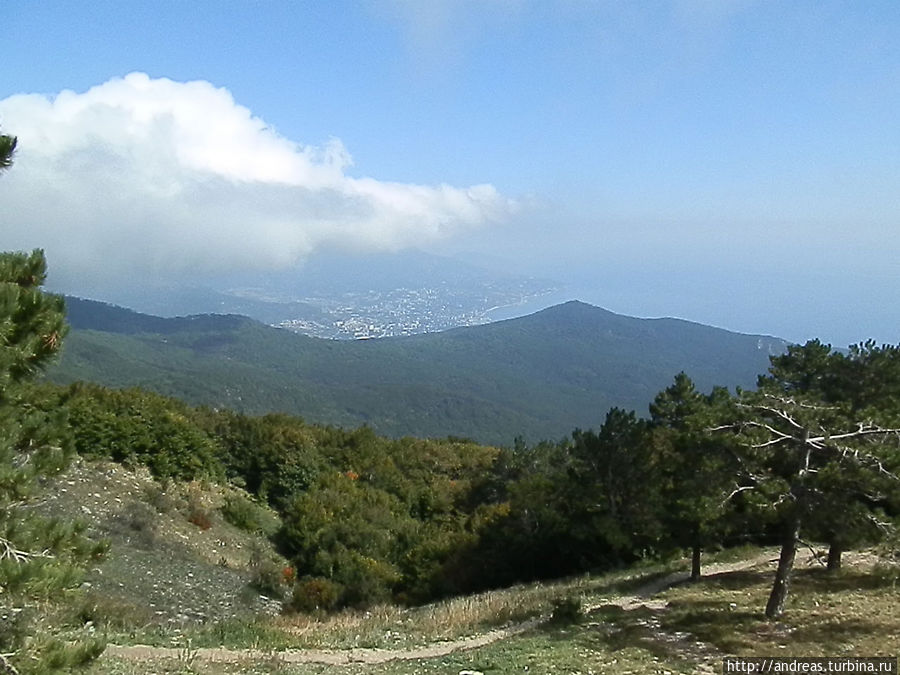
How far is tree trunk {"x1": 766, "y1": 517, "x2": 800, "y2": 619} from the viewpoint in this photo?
12695mm

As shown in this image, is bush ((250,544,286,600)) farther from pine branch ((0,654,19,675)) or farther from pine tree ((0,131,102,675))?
pine branch ((0,654,19,675))

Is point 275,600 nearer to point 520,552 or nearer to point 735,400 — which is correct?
point 520,552

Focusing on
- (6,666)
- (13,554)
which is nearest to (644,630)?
(6,666)

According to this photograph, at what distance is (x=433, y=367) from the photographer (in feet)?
417

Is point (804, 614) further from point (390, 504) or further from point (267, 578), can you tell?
point (390, 504)

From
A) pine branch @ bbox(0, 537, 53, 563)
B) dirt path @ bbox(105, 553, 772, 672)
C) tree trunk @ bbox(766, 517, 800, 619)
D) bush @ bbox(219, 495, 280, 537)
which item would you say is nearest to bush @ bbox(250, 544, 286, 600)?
bush @ bbox(219, 495, 280, 537)

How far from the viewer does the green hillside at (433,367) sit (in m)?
79.2

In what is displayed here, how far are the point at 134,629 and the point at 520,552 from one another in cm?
1622

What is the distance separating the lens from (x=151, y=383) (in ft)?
232

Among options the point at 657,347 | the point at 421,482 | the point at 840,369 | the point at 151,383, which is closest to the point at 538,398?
the point at 657,347

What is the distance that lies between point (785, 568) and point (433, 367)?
114175 millimetres

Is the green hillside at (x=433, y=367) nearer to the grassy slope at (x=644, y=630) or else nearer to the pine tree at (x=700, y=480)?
the grassy slope at (x=644, y=630)

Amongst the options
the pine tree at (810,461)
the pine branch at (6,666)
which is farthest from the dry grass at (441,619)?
the pine branch at (6,666)

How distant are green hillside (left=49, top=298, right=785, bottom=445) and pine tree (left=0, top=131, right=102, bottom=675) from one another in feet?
186
